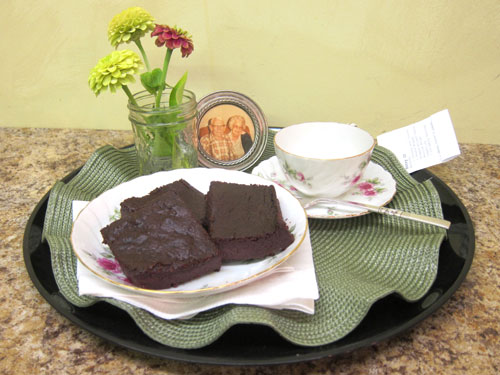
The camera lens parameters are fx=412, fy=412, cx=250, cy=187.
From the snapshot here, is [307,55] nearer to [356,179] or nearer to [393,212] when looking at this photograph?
[356,179]

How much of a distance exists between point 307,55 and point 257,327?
815 mm

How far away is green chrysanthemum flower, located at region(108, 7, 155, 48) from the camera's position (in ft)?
2.94

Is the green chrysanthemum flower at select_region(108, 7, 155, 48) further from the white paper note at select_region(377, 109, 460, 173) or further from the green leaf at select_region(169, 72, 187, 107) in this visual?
the white paper note at select_region(377, 109, 460, 173)

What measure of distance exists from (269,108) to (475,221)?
0.64 m

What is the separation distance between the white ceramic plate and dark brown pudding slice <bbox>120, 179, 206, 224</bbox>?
5 cm

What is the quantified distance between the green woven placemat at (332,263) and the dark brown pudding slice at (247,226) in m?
0.10

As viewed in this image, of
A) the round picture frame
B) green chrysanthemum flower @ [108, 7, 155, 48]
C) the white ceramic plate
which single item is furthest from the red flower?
the white ceramic plate

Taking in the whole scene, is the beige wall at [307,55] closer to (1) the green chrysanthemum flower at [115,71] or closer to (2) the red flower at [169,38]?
(2) the red flower at [169,38]

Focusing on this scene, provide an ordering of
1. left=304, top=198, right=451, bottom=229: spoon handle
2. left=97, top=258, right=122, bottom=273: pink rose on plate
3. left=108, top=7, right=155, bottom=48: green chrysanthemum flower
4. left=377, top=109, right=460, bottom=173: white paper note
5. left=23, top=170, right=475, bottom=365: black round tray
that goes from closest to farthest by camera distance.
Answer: left=23, top=170, right=475, bottom=365: black round tray → left=97, top=258, right=122, bottom=273: pink rose on plate → left=304, top=198, right=451, bottom=229: spoon handle → left=108, top=7, right=155, bottom=48: green chrysanthemum flower → left=377, top=109, right=460, bottom=173: white paper note

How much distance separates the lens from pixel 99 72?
0.85 metres

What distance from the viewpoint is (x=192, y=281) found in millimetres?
679

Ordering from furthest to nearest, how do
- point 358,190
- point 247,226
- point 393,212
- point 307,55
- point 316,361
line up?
1. point 307,55
2. point 358,190
3. point 393,212
4. point 247,226
5. point 316,361

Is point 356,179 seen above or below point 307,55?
below

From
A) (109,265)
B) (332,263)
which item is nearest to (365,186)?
(332,263)
